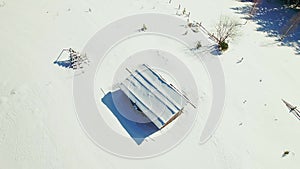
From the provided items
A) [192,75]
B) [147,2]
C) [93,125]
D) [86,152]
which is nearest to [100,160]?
[86,152]

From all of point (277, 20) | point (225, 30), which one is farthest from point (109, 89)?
point (277, 20)

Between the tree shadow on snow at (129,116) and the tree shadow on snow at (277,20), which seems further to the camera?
the tree shadow on snow at (277,20)

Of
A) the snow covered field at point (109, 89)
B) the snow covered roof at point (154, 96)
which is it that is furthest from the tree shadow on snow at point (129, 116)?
the snow covered roof at point (154, 96)

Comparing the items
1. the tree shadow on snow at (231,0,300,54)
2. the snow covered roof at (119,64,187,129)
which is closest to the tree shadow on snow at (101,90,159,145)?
the snow covered roof at (119,64,187,129)

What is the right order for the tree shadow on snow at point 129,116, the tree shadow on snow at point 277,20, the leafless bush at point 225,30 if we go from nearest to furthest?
the tree shadow on snow at point 129,116
the leafless bush at point 225,30
the tree shadow on snow at point 277,20

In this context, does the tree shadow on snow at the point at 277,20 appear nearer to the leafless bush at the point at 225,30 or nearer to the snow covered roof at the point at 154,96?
the leafless bush at the point at 225,30
